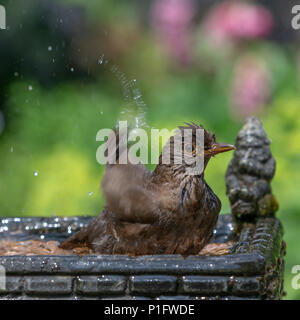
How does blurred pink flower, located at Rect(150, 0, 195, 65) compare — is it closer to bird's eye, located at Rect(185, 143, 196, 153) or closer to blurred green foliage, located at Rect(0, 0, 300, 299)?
blurred green foliage, located at Rect(0, 0, 300, 299)

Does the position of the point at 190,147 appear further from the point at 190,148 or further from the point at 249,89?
the point at 249,89

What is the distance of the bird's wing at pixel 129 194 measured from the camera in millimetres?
3228

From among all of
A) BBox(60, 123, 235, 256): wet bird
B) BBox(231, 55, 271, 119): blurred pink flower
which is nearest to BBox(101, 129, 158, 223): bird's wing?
BBox(60, 123, 235, 256): wet bird

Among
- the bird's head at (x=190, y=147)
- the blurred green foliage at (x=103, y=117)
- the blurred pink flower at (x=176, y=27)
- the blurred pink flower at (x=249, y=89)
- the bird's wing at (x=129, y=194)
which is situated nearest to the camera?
the bird's wing at (x=129, y=194)

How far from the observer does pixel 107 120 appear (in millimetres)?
6590

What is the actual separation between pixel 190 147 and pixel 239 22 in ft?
10.8

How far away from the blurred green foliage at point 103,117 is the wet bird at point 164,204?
7.94 feet

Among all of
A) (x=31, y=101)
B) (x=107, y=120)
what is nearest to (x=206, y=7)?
(x=107, y=120)

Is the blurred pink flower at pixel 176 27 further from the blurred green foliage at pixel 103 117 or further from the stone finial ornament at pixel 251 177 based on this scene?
the stone finial ornament at pixel 251 177

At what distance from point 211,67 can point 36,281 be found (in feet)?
13.5

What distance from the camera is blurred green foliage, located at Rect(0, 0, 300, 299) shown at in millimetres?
5973

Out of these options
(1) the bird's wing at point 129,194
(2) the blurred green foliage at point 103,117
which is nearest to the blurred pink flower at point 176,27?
(2) the blurred green foliage at point 103,117
